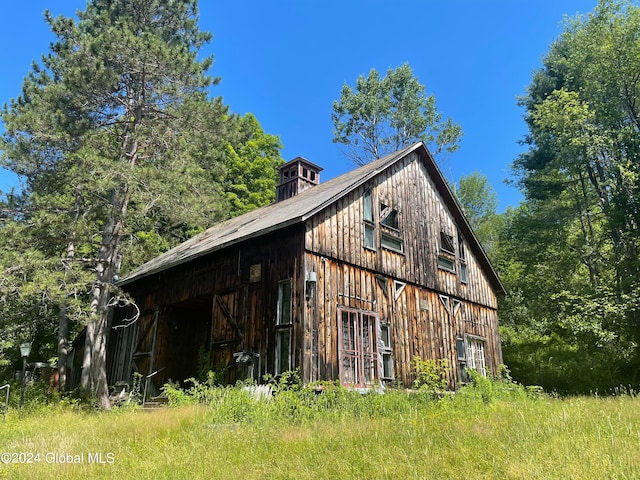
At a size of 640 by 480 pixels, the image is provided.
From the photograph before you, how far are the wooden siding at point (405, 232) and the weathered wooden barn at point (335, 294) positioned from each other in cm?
4

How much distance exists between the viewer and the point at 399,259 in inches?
521

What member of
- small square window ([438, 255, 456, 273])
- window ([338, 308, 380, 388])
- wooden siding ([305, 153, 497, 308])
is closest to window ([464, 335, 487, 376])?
wooden siding ([305, 153, 497, 308])

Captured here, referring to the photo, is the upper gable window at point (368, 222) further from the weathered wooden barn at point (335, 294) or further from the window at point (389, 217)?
the window at point (389, 217)

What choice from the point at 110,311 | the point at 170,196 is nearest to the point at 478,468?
the point at 170,196

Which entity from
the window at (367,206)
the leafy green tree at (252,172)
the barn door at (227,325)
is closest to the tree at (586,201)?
the window at (367,206)

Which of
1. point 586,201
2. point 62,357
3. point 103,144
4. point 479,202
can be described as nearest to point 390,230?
point 103,144

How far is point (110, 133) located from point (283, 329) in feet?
33.6

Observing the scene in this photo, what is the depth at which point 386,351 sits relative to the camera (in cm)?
1177

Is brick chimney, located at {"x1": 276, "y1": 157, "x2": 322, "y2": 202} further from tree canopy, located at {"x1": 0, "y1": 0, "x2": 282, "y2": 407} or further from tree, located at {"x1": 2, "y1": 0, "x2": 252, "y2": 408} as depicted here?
tree, located at {"x1": 2, "y1": 0, "x2": 252, "y2": 408}

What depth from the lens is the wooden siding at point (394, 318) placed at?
1032 centimetres

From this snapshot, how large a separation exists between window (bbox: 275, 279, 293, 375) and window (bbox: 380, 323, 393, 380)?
8.31ft

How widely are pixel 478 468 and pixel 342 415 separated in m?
3.47

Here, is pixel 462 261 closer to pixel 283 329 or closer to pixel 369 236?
pixel 369 236

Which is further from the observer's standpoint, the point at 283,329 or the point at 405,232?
the point at 405,232
